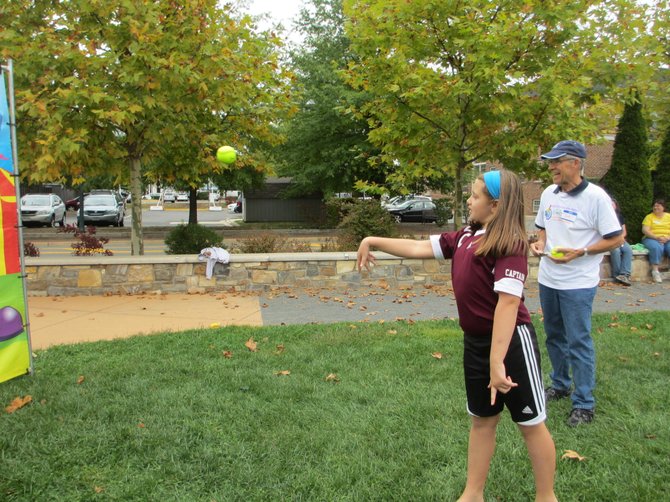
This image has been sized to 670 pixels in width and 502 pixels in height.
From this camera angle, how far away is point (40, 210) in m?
24.4

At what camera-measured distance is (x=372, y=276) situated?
29.0 feet

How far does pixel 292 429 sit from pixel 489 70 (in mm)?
6071

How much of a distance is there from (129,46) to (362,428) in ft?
22.5

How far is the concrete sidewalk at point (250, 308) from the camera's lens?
20.9 feet

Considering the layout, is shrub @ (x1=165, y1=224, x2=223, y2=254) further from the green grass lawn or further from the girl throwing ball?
the girl throwing ball

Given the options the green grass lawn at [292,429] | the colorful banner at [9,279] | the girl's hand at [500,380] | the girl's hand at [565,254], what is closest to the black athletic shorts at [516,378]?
the girl's hand at [500,380]

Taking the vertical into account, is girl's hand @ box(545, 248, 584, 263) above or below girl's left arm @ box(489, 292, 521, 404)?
above

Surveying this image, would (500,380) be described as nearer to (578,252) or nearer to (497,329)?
(497,329)

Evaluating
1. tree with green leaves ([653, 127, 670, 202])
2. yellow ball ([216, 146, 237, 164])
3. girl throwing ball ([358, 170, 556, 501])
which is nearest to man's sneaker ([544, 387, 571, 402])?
girl throwing ball ([358, 170, 556, 501])

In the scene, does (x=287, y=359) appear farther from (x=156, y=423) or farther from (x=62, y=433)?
(x=62, y=433)

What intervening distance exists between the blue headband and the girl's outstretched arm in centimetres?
45

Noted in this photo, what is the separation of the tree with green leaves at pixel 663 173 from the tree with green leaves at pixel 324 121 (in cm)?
767

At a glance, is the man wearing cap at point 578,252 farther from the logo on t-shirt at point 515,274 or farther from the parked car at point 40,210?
the parked car at point 40,210

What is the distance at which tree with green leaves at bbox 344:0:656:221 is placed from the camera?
26.1ft
